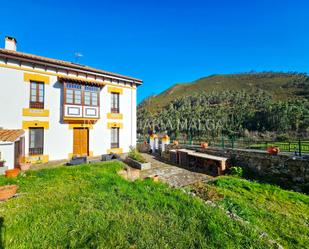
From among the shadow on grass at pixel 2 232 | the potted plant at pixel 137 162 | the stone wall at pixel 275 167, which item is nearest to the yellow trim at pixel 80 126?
the potted plant at pixel 137 162

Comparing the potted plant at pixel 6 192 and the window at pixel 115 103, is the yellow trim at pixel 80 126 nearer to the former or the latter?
the window at pixel 115 103

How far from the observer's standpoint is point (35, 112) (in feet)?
39.4

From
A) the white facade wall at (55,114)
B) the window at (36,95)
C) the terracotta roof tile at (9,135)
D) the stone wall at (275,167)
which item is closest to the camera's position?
the stone wall at (275,167)

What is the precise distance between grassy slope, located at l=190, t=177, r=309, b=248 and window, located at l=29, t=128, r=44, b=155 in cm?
1139

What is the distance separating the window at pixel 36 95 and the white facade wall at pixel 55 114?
258 millimetres

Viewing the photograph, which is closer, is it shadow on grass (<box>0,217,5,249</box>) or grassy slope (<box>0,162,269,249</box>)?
shadow on grass (<box>0,217,5,249</box>)

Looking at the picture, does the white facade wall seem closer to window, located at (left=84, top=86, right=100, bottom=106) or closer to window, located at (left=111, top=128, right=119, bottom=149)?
window, located at (left=111, top=128, right=119, bottom=149)

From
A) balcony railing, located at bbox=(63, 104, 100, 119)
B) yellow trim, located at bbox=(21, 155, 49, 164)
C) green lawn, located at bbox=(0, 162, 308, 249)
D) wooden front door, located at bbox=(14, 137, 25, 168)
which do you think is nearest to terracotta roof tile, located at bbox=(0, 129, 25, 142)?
wooden front door, located at bbox=(14, 137, 25, 168)

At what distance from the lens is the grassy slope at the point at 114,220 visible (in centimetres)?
327

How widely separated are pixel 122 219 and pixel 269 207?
4.80 meters

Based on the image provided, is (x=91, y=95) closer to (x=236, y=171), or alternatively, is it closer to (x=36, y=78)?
(x=36, y=78)

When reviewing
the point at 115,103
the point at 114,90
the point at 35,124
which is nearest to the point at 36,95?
the point at 35,124

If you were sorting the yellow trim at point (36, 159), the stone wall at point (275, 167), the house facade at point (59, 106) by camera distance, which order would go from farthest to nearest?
the yellow trim at point (36, 159) → the house facade at point (59, 106) → the stone wall at point (275, 167)

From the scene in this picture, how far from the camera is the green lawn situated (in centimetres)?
328
